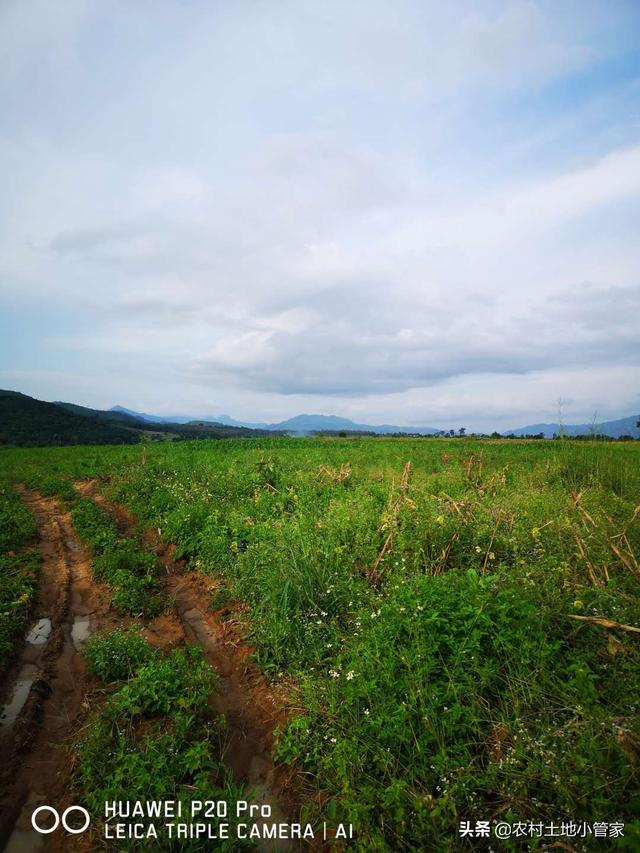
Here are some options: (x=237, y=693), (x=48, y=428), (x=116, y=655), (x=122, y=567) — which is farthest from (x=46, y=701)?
(x=48, y=428)

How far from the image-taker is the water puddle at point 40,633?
5.62 metres

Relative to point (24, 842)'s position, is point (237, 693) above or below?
above


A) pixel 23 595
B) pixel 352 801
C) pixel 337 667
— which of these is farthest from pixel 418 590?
pixel 23 595

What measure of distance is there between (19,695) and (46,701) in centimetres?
35

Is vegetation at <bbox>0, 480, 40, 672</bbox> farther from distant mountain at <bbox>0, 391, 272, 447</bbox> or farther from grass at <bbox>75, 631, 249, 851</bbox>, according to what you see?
distant mountain at <bbox>0, 391, 272, 447</bbox>

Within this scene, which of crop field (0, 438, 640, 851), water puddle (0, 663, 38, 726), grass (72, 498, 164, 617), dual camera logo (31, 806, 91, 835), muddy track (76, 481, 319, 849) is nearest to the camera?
crop field (0, 438, 640, 851)

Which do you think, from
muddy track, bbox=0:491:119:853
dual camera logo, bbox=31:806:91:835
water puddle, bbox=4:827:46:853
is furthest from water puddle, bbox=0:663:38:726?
water puddle, bbox=4:827:46:853

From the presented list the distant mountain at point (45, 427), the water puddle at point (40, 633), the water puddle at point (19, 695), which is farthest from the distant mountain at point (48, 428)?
the water puddle at point (19, 695)

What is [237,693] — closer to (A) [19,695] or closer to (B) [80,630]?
(A) [19,695]

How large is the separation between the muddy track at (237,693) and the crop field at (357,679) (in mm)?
24

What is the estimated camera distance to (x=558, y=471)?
11.6 metres

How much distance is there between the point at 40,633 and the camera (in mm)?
5848

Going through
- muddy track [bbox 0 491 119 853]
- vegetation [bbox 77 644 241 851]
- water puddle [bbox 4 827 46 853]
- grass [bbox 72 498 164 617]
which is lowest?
water puddle [bbox 4 827 46 853]

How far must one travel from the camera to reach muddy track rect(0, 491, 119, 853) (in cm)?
332
